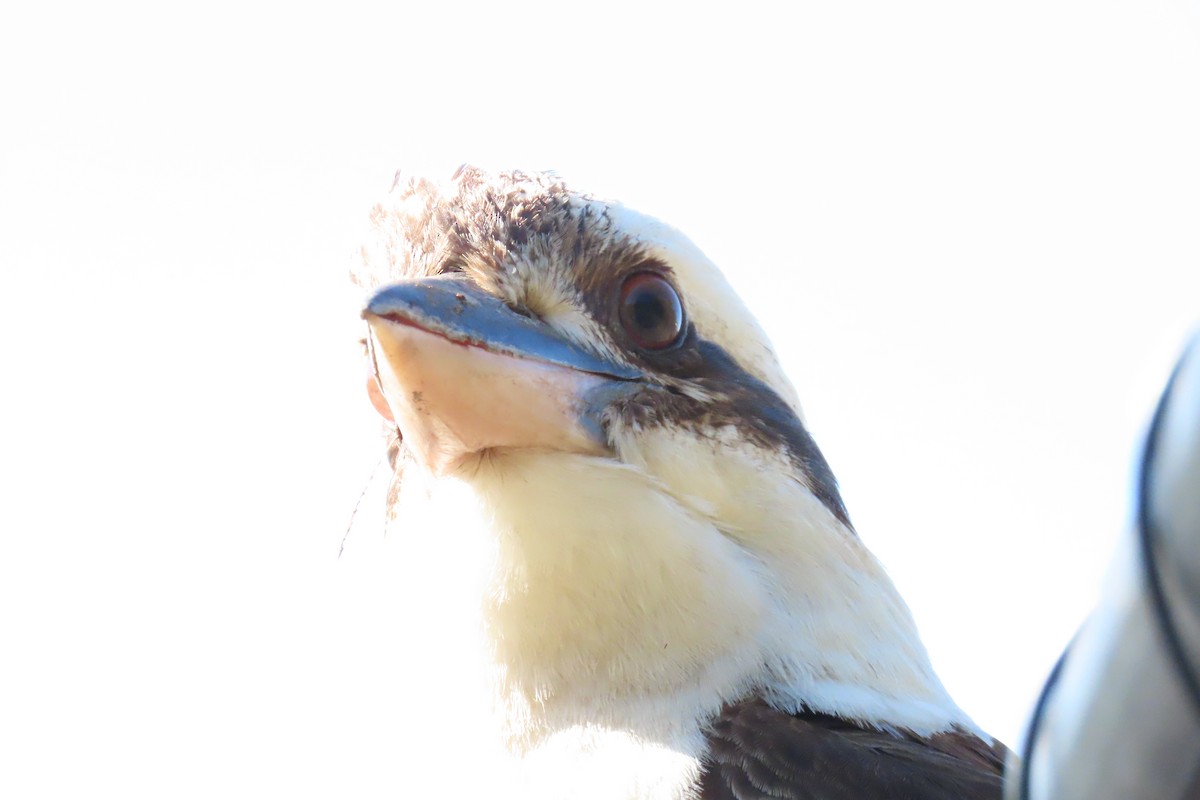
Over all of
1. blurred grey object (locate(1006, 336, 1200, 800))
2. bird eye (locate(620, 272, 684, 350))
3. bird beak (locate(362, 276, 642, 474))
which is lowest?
bird beak (locate(362, 276, 642, 474))

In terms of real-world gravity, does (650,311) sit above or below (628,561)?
above

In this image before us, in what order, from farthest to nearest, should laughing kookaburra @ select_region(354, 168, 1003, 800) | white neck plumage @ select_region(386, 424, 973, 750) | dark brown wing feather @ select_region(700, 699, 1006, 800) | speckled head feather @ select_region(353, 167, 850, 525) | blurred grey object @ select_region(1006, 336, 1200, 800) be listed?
speckled head feather @ select_region(353, 167, 850, 525) → white neck plumage @ select_region(386, 424, 973, 750) → laughing kookaburra @ select_region(354, 168, 1003, 800) → dark brown wing feather @ select_region(700, 699, 1006, 800) → blurred grey object @ select_region(1006, 336, 1200, 800)

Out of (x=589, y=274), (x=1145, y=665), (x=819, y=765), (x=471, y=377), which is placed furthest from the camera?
(x=589, y=274)

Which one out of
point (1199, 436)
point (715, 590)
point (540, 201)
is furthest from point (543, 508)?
point (1199, 436)

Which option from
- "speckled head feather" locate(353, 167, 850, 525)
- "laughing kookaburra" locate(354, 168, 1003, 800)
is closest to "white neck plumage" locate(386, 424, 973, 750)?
"laughing kookaburra" locate(354, 168, 1003, 800)

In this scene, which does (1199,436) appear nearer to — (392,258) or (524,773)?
(524,773)

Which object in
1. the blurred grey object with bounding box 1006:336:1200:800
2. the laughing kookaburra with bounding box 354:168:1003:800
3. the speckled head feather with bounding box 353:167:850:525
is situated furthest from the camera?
the speckled head feather with bounding box 353:167:850:525

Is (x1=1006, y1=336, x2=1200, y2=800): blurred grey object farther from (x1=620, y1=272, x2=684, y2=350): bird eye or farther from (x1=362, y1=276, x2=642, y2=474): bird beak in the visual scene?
(x1=620, y1=272, x2=684, y2=350): bird eye

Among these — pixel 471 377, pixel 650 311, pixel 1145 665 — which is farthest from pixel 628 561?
pixel 1145 665

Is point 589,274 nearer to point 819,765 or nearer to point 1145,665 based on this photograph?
point 819,765
